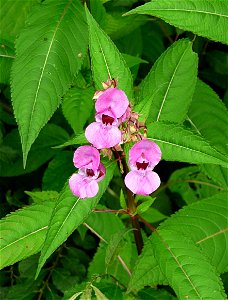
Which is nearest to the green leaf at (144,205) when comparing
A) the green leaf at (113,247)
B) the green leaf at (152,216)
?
the green leaf at (113,247)

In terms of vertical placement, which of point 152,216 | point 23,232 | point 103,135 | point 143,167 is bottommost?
point 152,216

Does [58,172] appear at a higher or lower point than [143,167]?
lower

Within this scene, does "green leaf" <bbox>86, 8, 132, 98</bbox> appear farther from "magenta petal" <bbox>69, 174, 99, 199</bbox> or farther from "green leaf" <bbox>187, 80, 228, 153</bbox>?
"green leaf" <bbox>187, 80, 228, 153</bbox>

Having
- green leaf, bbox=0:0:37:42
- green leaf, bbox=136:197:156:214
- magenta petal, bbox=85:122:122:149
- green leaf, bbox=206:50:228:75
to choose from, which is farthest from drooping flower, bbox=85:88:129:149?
green leaf, bbox=206:50:228:75

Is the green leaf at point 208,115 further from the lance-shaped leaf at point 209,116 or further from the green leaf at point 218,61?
the green leaf at point 218,61

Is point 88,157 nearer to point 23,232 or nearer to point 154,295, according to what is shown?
point 23,232

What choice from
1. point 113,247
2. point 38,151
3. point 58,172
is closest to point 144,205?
point 113,247

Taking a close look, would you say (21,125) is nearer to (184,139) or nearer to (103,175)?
(103,175)
